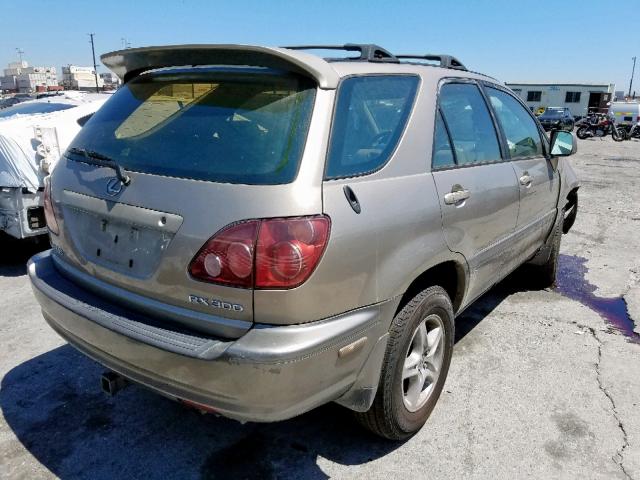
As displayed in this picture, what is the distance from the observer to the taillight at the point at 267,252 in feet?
6.03

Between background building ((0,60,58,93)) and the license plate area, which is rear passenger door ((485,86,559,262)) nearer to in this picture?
the license plate area

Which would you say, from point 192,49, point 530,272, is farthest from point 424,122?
point 530,272

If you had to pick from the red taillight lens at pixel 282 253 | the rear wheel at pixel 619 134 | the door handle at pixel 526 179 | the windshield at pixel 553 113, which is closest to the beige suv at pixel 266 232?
the red taillight lens at pixel 282 253

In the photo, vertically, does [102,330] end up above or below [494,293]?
above

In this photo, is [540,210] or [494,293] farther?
[494,293]

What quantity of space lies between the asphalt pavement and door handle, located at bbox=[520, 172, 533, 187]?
113cm

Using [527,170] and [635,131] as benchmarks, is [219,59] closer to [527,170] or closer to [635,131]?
[527,170]

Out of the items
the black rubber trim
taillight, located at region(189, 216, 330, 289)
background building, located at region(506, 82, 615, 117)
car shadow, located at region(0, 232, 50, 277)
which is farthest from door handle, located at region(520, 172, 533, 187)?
background building, located at region(506, 82, 615, 117)

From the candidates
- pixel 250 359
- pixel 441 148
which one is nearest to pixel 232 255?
pixel 250 359

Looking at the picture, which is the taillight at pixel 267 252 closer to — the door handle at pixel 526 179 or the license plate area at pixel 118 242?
the license plate area at pixel 118 242

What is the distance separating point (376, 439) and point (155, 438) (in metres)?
1.12

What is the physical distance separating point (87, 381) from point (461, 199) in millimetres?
2400

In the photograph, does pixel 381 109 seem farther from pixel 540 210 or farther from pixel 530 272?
pixel 530 272

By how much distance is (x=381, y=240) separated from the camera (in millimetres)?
2102
